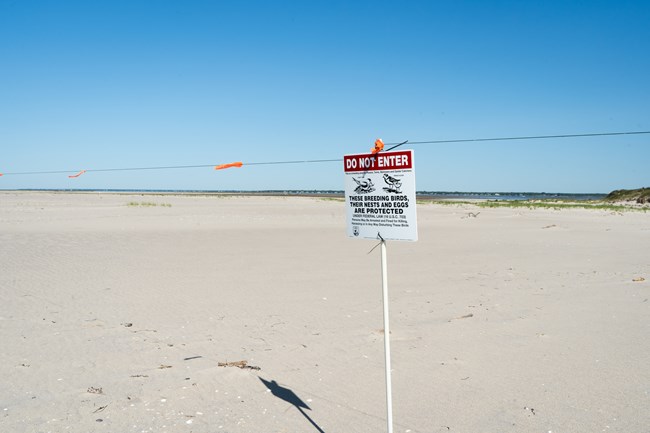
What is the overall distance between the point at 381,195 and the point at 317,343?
3.18m

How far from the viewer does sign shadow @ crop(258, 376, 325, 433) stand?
14.6 feet

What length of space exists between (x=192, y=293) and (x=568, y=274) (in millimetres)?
7945

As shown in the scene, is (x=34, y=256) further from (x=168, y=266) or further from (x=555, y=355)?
(x=555, y=355)

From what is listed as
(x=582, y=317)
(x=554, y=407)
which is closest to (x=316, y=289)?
(x=582, y=317)

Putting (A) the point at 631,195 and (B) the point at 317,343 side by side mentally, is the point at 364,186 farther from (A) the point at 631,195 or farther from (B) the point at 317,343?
(A) the point at 631,195

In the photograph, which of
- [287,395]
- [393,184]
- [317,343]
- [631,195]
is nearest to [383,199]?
[393,184]

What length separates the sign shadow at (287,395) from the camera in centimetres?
444

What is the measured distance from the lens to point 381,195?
11.7 ft

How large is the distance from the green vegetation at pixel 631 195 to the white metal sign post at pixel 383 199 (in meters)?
55.5

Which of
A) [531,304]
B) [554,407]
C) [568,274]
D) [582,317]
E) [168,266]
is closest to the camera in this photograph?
[554,407]

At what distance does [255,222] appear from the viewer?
2466 cm

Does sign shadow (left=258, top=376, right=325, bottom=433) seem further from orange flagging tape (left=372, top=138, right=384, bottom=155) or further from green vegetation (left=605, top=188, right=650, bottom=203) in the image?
green vegetation (left=605, top=188, right=650, bottom=203)

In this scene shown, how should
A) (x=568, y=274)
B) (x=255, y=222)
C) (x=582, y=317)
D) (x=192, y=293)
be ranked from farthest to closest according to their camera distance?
(x=255, y=222), (x=568, y=274), (x=192, y=293), (x=582, y=317)

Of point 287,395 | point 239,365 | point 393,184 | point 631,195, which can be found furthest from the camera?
point 631,195
